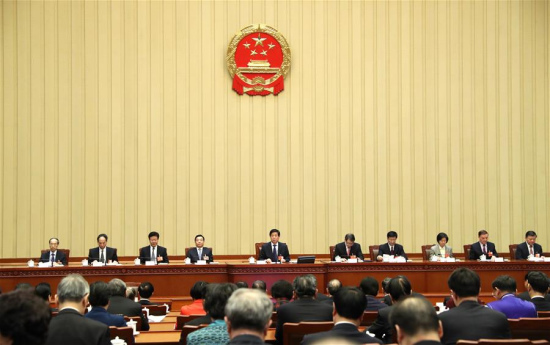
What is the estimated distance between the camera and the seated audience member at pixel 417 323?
2.82 metres

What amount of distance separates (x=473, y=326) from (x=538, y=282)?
1.98 meters

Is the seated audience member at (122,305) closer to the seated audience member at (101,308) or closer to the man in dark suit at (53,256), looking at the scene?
the seated audience member at (101,308)

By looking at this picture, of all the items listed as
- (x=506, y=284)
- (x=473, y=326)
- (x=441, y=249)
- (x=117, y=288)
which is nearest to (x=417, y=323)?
(x=473, y=326)

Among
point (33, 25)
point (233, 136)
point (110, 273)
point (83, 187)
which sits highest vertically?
point (33, 25)

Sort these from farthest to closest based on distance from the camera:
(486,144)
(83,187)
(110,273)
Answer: (486,144) → (83,187) → (110,273)

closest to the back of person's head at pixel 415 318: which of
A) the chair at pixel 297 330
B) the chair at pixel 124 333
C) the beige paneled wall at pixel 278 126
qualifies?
the chair at pixel 297 330

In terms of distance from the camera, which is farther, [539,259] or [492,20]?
[492,20]

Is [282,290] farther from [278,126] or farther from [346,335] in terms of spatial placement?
[278,126]

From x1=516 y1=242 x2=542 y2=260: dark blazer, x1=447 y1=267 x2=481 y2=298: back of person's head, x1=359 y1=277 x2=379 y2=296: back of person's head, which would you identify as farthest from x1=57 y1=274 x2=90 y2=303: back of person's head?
x1=516 y1=242 x2=542 y2=260: dark blazer

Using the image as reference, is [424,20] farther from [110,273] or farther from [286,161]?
[110,273]

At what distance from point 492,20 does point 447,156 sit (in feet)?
8.24

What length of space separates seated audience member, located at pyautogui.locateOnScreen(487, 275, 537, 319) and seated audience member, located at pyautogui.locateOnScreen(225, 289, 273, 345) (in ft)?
9.41

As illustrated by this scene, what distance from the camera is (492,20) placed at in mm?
12523

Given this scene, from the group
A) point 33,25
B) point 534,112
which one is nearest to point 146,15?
point 33,25
